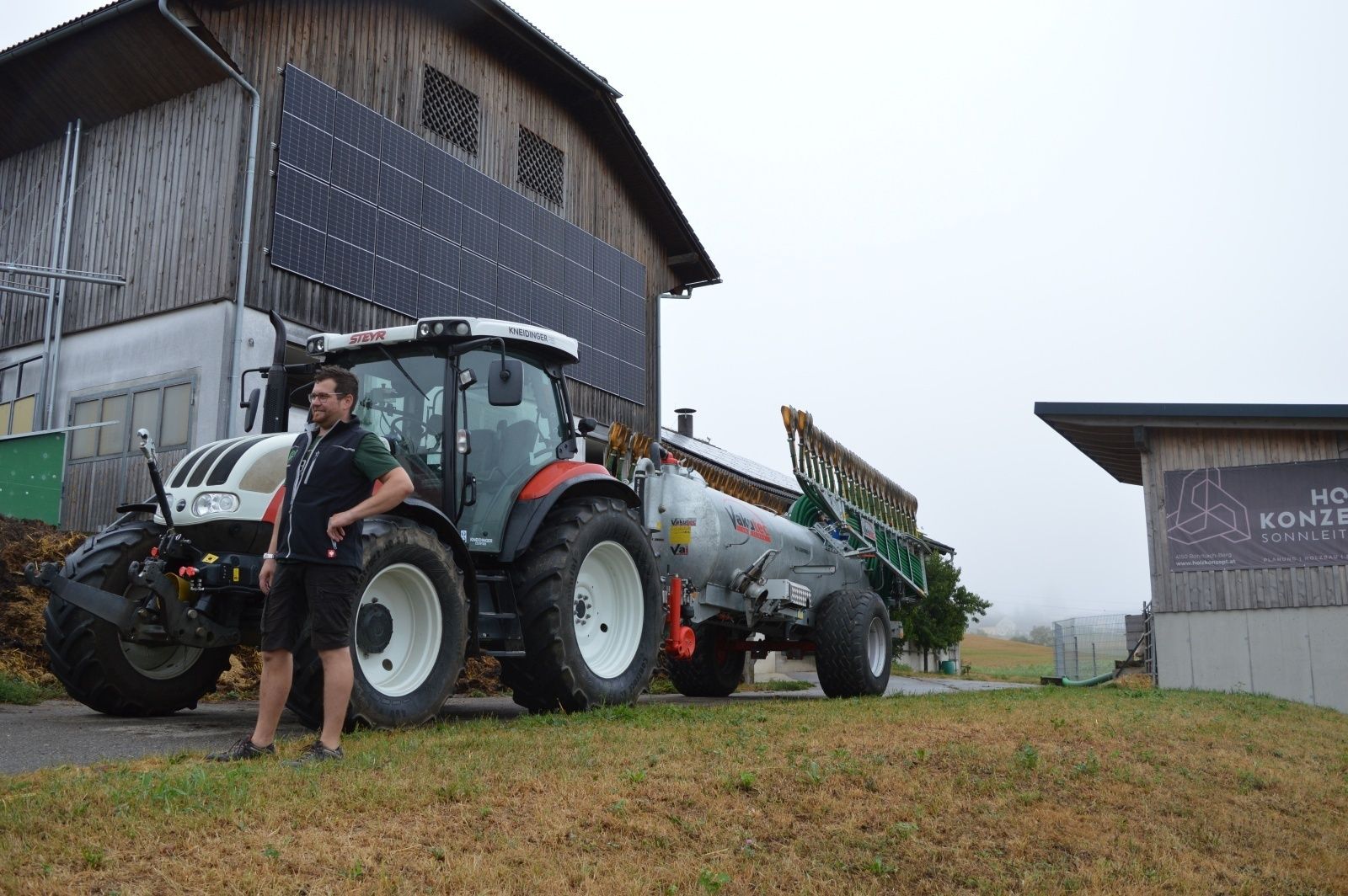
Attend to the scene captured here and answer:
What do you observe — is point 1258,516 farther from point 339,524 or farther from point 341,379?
point 339,524

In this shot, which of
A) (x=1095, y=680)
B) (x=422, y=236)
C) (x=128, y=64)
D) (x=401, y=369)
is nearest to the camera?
(x=401, y=369)

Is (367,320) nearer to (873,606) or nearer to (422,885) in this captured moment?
(873,606)

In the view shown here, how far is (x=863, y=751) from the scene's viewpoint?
608 cm

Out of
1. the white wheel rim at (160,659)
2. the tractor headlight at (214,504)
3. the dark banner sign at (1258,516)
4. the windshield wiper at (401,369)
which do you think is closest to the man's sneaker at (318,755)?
the tractor headlight at (214,504)

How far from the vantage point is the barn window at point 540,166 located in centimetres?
1898

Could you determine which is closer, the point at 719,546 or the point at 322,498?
the point at 322,498

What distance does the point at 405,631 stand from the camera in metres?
6.96

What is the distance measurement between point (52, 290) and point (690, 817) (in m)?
14.4

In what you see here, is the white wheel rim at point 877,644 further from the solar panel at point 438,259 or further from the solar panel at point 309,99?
the solar panel at point 309,99

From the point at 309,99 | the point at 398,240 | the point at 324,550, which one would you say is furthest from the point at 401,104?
the point at 324,550

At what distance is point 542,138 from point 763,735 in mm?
14604

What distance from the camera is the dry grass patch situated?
385 centimetres

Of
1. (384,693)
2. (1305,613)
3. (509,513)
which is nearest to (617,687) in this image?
(509,513)

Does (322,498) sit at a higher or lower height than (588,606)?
higher
